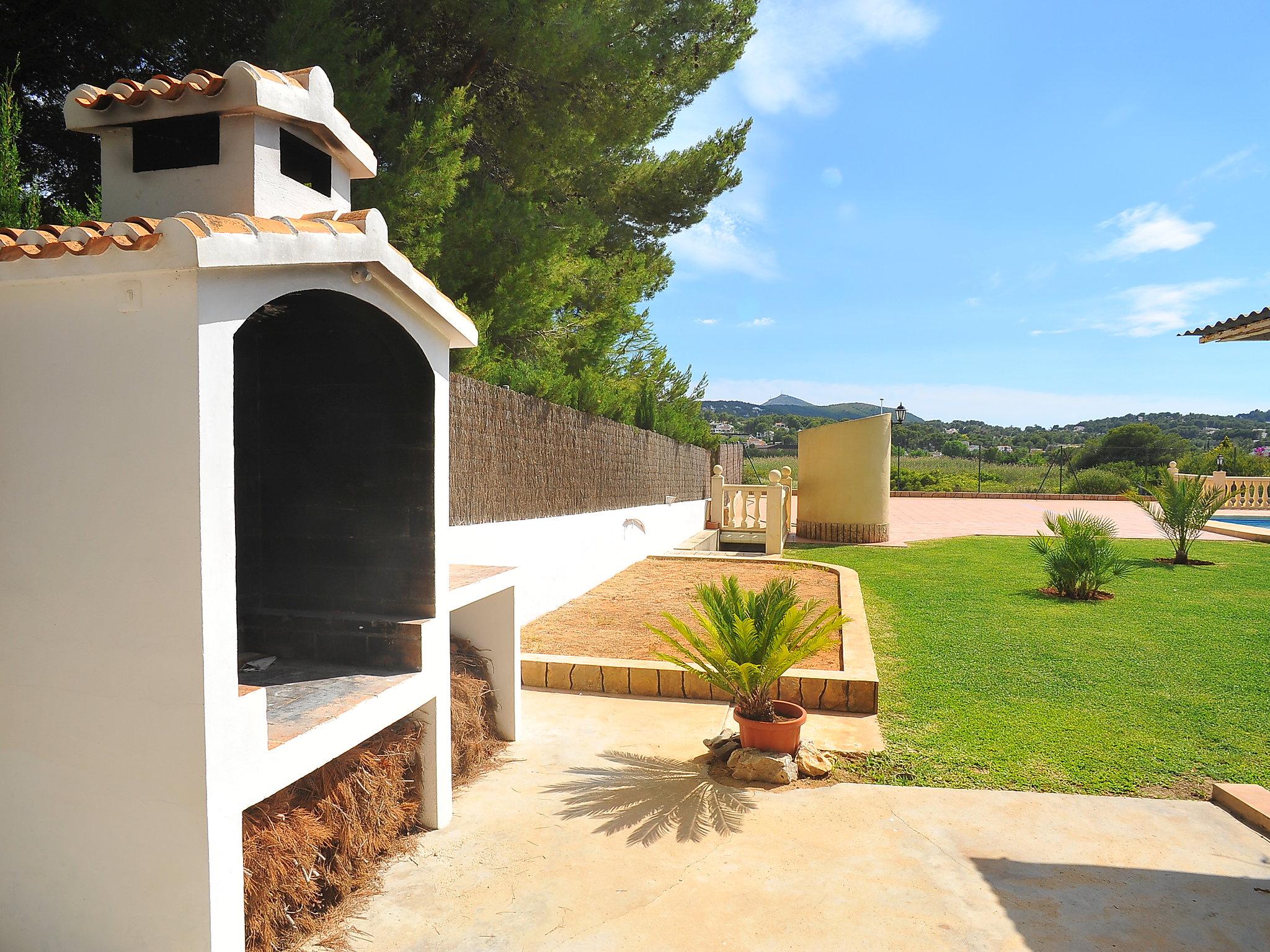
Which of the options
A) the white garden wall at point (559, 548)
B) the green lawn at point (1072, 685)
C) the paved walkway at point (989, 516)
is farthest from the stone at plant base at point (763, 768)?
the paved walkway at point (989, 516)

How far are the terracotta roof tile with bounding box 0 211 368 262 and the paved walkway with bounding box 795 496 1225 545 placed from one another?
14.7 meters

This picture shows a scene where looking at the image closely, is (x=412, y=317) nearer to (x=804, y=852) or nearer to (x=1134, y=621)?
(x=804, y=852)

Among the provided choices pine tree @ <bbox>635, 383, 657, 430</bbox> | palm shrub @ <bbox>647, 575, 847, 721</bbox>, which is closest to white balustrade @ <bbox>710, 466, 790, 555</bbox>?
pine tree @ <bbox>635, 383, 657, 430</bbox>

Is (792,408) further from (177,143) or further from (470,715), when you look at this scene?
(177,143)

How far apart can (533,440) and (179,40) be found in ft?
15.7

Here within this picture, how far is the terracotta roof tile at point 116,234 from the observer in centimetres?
220

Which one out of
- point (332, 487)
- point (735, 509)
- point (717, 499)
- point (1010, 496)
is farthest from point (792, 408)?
point (332, 487)

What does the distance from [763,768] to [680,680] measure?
1525 mm

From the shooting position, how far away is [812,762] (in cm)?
413

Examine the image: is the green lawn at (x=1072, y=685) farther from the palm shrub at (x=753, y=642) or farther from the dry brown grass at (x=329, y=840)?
the dry brown grass at (x=329, y=840)

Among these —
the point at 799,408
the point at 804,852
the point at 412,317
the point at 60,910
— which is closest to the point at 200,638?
the point at 60,910

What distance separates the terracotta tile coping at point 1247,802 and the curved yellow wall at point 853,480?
11905 mm

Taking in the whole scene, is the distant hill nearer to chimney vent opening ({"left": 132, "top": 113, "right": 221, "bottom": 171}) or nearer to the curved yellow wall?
the curved yellow wall

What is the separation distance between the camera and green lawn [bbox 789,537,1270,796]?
164 inches
